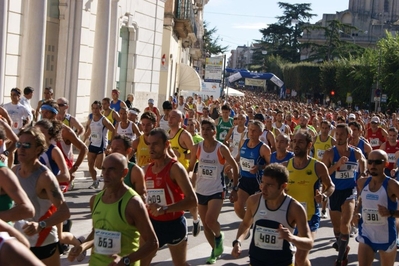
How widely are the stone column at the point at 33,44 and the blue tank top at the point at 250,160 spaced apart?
30.2ft

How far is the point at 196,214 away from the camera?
32.3 ft

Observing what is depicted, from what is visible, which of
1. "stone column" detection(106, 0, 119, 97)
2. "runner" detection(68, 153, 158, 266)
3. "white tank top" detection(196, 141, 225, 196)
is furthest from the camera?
"stone column" detection(106, 0, 119, 97)

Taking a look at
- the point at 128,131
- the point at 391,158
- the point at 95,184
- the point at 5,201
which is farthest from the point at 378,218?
the point at 95,184

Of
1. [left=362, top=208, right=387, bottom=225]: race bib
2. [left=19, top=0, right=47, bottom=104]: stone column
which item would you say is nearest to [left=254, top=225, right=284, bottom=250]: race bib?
[left=362, top=208, right=387, bottom=225]: race bib

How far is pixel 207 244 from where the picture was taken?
1013 cm

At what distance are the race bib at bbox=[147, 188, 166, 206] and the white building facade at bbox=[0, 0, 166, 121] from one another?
11.0 m

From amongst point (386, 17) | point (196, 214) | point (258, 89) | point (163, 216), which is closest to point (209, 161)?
point (196, 214)

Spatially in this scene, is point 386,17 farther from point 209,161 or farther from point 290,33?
point 209,161

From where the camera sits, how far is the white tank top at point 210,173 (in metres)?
9.51

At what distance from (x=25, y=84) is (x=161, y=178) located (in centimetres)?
1287

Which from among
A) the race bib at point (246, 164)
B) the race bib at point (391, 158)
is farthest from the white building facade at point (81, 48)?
the race bib at point (391, 158)

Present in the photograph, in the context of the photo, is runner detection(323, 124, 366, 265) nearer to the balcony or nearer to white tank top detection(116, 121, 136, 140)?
white tank top detection(116, 121, 136, 140)

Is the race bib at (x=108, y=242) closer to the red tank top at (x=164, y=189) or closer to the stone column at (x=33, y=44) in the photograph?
the red tank top at (x=164, y=189)

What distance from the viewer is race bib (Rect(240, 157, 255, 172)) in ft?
35.0
